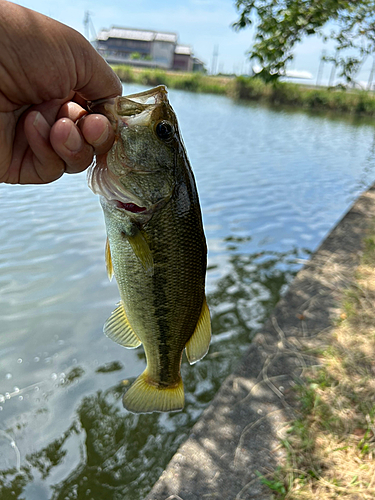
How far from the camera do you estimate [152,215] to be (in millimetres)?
A: 1563

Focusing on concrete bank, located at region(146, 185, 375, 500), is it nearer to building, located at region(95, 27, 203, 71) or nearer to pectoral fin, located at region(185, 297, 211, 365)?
pectoral fin, located at region(185, 297, 211, 365)

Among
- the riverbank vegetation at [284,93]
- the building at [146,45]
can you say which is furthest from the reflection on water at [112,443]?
the building at [146,45]

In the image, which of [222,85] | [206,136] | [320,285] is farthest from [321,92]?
[320,285]

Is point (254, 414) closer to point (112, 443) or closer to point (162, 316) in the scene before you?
point (112, 443)

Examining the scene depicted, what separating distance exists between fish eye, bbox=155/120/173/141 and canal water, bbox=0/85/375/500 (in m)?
2.84

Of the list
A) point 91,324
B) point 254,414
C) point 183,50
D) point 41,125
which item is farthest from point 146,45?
point 41,125

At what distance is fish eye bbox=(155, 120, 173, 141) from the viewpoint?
1.49m

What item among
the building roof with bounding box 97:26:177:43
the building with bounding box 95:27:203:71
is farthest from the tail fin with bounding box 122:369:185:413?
the building roof with bounding box 97:26:177:43

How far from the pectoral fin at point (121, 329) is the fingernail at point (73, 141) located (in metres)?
0.81

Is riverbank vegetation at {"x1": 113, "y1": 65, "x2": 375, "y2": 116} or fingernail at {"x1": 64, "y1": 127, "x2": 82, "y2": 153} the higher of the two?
riverbank vegetation at {"x1": 113, "y1": 65, "x2": 375, "y2": 116}

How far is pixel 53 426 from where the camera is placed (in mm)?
3383

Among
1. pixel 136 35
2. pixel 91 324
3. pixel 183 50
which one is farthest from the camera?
pixel 183 50

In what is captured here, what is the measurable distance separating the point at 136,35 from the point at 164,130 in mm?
78179

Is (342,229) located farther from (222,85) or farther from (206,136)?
(222,85)
